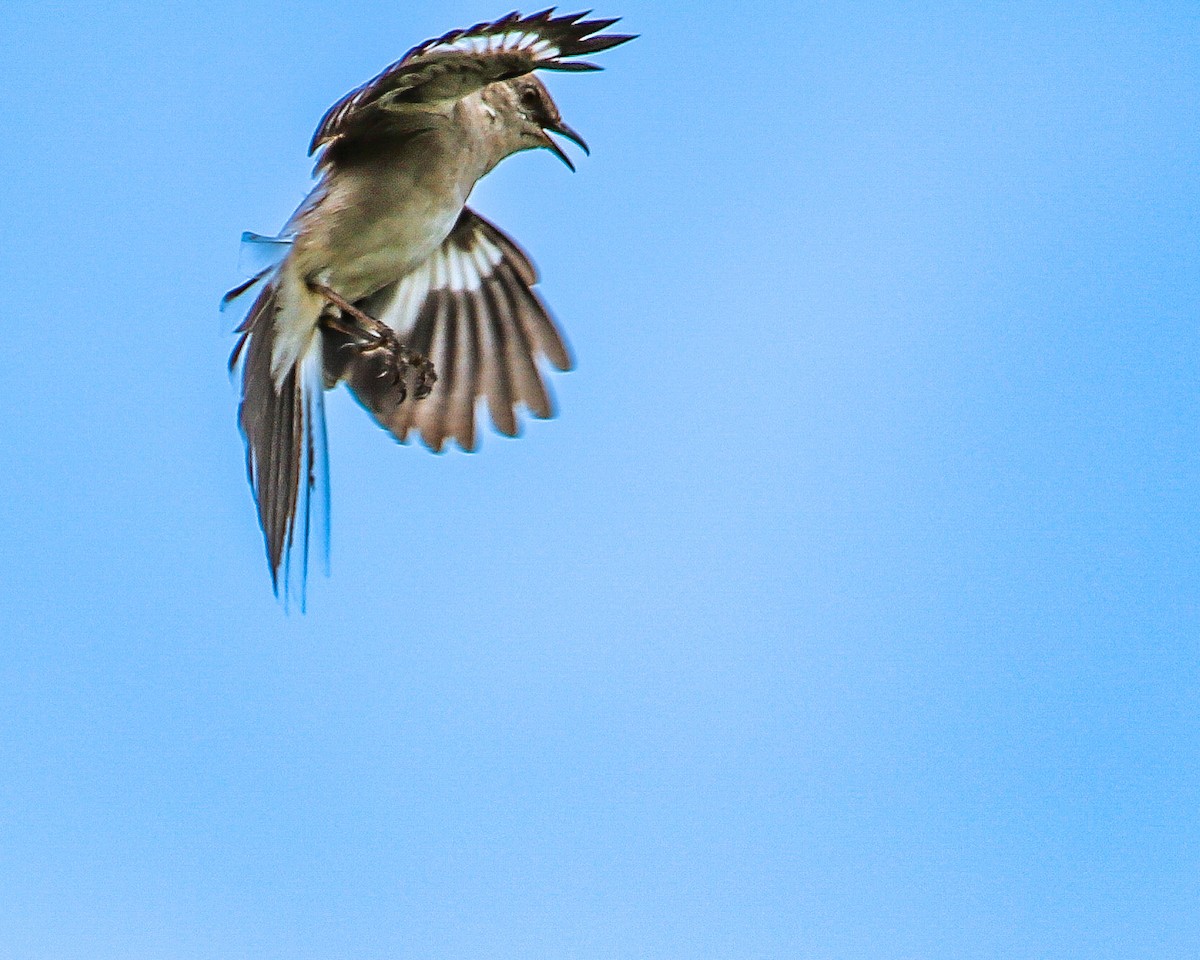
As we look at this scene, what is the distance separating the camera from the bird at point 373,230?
146 inches

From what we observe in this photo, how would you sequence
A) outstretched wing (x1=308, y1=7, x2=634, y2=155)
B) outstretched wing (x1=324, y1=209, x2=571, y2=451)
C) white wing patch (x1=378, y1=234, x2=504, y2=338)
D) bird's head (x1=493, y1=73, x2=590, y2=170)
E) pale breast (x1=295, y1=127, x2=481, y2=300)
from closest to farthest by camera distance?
outstretched wing (x1=308, y1=7, x2=634, y2=155) → pale breast (x1=295, y1=127, x2=481, y2=300) → bird's head (x1=493, y1=73, x2=590, y2=170) → outstretched wing (x1=324, y1=209, x2=571, y2=451) → white wing patch (x1=378, y1=234, x2=504, y2=338)

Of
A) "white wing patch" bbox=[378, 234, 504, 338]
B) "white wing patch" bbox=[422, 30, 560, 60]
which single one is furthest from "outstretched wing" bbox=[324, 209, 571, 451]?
"white wing patch" bbox=[422, 30, 560, 60]

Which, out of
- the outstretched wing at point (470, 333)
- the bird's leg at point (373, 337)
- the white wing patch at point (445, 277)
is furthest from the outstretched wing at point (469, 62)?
the white wing patch at point (445, 277)

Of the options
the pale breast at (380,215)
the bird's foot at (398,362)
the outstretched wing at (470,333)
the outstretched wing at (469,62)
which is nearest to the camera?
the outstretched wing at (469,62)

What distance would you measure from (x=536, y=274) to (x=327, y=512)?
70.4 inches

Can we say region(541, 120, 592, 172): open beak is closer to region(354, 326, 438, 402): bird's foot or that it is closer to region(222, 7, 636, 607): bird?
region(222, 7, 636, 607): bird

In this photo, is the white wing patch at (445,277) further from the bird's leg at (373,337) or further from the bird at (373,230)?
the bird's leg at (373,337)

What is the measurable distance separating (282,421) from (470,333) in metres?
1.36

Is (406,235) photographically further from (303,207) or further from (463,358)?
(463,358)

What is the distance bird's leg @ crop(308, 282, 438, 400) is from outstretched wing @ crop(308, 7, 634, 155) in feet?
1.49

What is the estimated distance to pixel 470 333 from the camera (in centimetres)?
535

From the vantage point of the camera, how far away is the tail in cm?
385

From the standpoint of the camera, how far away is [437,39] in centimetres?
365

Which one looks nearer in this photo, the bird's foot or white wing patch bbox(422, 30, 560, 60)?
white wing patch bbox(422, 30, 560, 60)
